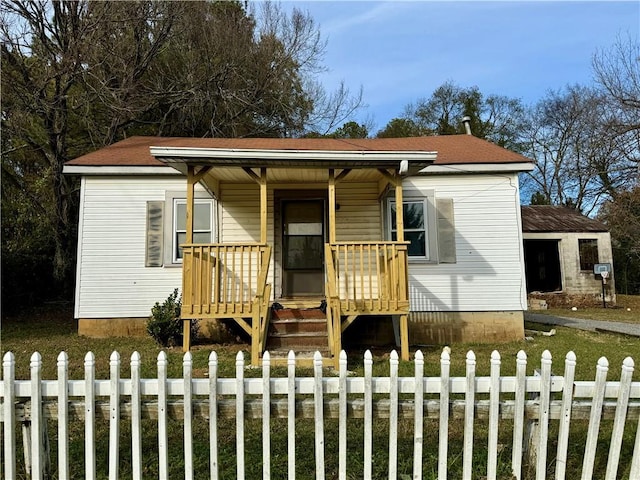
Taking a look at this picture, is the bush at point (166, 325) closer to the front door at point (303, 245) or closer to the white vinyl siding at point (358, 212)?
the front door at point (303, 245)

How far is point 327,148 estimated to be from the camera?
27.6 ft

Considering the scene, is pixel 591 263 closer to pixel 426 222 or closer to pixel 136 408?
pixel 426 222

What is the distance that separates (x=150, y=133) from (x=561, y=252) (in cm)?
1524

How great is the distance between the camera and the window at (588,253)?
15539 millimetres

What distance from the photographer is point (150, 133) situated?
51.5ft

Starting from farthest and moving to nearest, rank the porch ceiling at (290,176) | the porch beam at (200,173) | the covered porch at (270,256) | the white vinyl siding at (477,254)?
the white vinyl siding at (477,254) → the porch ceiling at (290,176) → the porch beam at (200,173) → the covered porch at (270,256)

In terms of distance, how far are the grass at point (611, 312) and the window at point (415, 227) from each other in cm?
631

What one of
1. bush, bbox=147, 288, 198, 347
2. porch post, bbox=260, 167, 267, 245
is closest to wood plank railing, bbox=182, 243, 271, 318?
porch post, bbox=260, 167, 267, 245

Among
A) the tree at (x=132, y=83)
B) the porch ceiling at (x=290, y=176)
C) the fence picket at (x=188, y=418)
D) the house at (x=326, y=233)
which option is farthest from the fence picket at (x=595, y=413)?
the tree at (x=132, y=83)

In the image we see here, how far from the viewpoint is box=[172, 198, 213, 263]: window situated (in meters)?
8.50

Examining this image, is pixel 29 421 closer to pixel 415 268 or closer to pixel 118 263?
pixel 118 263

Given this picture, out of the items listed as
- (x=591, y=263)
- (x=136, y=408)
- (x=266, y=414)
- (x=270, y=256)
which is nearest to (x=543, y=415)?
(x=266, y=414)

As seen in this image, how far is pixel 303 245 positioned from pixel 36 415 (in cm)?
Answer: 669

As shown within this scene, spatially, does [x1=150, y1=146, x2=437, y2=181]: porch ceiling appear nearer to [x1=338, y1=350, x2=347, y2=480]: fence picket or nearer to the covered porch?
the covered porch
